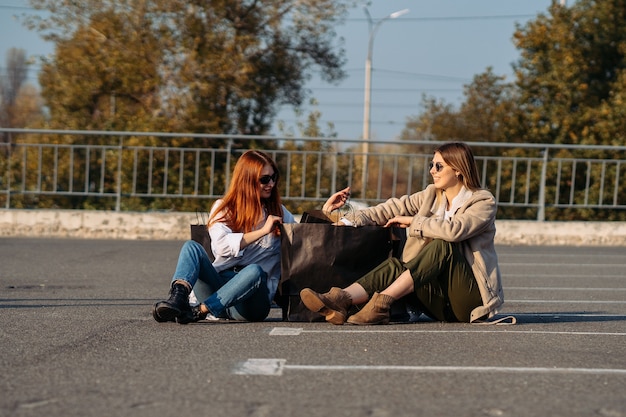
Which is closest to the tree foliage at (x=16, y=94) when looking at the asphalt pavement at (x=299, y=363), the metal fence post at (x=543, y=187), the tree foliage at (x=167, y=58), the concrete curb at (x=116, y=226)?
the tree foliage at (x=167, y=58)

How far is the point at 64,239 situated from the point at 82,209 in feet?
2.70

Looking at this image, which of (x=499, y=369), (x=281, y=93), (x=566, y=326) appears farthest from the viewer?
(x=281, y=93)

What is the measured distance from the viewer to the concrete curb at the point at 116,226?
16.2 metres

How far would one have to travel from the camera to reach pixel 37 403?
414cm

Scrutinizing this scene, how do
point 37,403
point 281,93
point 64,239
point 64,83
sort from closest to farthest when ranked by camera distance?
point 37,403 → point 64,239 → point 64,83 → point 281,93

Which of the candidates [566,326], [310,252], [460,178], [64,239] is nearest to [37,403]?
[310,252]

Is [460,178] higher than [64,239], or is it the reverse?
[460,178]

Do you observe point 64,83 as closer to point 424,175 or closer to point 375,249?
point 424,175

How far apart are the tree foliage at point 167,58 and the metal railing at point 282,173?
6725mm

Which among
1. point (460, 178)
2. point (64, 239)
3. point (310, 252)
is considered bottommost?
point (64, 239)

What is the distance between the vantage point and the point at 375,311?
6527 mm

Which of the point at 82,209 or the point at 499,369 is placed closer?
the point at 499,369

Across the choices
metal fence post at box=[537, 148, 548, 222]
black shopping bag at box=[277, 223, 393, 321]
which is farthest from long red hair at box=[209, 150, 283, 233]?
metal fence post at box=[537, 148, 548, 222]

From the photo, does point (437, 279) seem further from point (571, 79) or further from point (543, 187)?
point (571, 79)
